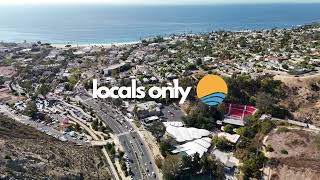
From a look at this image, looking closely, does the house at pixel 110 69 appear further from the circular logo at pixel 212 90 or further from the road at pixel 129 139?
the circular logo at pixel 212 90

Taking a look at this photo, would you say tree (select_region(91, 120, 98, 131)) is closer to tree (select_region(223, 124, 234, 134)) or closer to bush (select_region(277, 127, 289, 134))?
tree (select_region(223, 124, 234, 134))

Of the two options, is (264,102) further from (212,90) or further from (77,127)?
(77,127)

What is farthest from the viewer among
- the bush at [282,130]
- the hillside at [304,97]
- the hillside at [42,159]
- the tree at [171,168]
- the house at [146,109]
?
the house at [146,109]

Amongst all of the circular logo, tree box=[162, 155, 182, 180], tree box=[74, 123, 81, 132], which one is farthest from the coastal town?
the circular logo

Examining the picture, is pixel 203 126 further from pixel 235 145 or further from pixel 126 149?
pixel 126 149

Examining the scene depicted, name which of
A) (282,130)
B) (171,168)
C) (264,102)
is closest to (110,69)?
(264,102)

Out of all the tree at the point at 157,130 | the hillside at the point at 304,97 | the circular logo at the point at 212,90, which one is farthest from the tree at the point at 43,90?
the hillside at the point at 304,97

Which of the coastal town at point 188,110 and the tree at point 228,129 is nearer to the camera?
the coastal town at point 188,110
